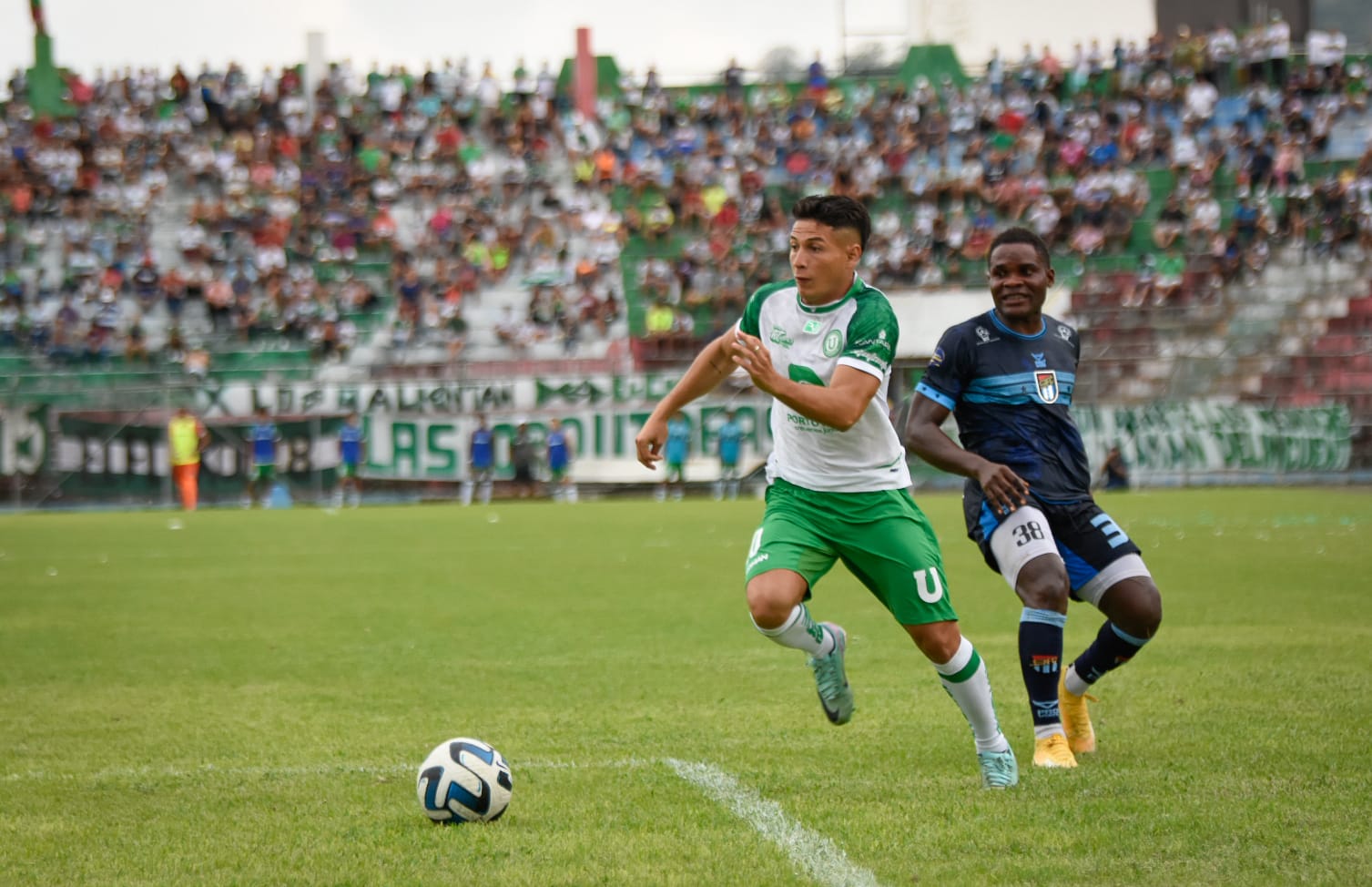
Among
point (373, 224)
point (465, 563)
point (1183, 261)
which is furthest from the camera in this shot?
point (373, 224)

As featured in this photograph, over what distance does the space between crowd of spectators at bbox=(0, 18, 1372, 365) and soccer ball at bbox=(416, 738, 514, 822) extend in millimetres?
27592

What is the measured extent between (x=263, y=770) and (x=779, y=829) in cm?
244

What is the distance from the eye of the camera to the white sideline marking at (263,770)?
6.29m

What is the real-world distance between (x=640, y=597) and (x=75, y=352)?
75.1 ft

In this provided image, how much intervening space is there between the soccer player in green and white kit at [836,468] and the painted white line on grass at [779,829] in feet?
2.04

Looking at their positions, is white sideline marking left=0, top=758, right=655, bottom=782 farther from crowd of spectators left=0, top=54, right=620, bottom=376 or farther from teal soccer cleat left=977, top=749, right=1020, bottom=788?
crowd of spectators left=0, top=54, right=620, bottom=376

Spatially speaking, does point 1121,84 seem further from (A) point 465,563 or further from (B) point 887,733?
(B) point 887,733

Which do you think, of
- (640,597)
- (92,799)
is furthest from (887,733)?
(640,597)

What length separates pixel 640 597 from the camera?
13.0m

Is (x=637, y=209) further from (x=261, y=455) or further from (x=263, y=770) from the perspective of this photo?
(x=263, y=770)

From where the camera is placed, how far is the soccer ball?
5.30 m

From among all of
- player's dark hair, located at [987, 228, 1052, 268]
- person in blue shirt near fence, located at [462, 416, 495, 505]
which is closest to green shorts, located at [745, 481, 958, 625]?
player's dark hair, located at [987, 228, 1052, 268]

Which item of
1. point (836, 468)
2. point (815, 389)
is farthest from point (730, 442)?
point (815, 389)

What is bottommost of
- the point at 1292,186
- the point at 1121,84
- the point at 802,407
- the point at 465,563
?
the point at 465,563
